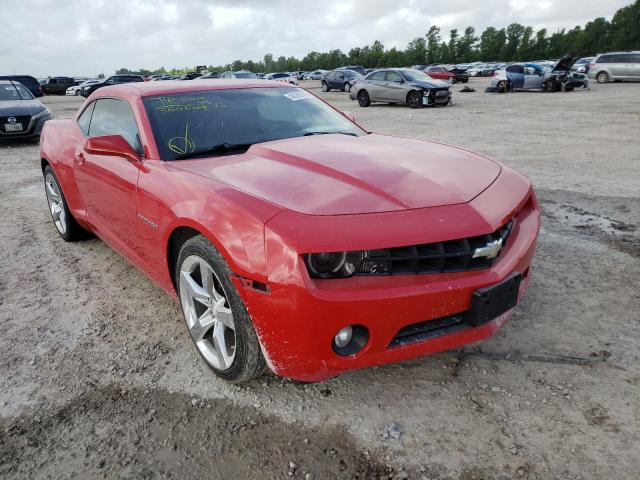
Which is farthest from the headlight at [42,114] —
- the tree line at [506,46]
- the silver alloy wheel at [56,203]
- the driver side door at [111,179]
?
the tree line at [506,46]

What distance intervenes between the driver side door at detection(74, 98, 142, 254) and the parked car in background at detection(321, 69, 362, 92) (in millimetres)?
25305

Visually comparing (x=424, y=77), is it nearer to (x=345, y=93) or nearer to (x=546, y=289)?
(x=345, y=93)

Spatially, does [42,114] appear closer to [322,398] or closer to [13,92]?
[13,92]

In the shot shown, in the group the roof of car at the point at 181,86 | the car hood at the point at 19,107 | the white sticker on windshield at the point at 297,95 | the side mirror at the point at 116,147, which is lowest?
the car hood at the point at 19,107

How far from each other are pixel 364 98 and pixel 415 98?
2318 millimetres

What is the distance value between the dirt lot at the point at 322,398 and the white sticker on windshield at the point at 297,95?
171 cm

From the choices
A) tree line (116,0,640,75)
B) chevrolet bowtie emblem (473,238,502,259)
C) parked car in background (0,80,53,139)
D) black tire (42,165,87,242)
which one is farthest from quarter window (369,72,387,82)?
tree line (116,0,640,75)

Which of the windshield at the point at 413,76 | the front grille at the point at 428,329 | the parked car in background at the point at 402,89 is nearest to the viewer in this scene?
the front grille at the point at 428,329

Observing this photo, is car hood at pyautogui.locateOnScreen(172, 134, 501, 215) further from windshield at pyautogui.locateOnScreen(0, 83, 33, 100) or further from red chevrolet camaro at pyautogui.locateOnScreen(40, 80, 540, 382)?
windshield at pyautogui.locateOnScreen(0, 83, 33, 100)

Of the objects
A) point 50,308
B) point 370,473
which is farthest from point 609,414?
point 50,308

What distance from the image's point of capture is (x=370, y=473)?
186cm

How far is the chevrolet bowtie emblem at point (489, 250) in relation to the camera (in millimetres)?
1995

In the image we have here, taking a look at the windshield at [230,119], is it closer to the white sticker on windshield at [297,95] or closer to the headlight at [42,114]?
the white sticker on windshield at [297,95]

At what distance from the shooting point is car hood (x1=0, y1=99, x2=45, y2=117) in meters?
10.5
